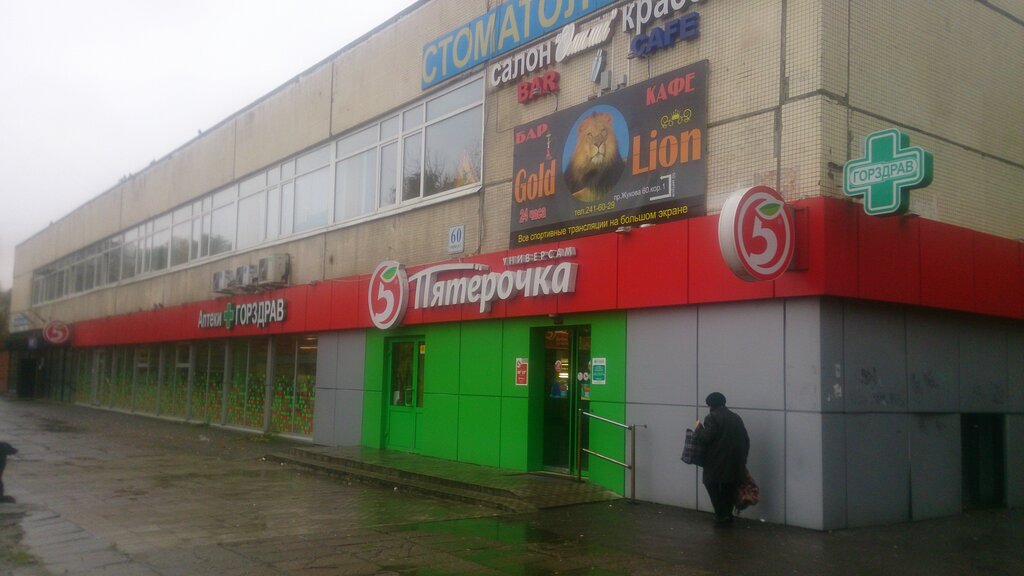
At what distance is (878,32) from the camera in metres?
11.2

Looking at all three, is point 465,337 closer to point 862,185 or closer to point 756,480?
point 756,480

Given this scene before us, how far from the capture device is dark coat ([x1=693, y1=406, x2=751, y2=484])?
33.1ft

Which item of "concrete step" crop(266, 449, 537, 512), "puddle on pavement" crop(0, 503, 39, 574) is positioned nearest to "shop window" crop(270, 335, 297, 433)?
"concrete step" crop(266, 449, 537, 512)

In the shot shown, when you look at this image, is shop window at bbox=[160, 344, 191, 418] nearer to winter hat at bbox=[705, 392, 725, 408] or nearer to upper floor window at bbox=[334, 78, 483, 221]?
upper floor window at bbox=[334, 78, 483, 221]

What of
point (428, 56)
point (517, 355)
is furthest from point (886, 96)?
point (428, 56)

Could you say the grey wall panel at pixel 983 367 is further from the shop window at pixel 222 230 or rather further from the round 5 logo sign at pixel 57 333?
the round 5 logo sign at pixel 57 333

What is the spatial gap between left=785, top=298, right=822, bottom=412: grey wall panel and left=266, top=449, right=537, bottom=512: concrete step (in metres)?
3.49

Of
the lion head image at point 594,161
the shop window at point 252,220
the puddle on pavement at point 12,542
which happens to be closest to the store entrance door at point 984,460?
the lion head image at point 594,161

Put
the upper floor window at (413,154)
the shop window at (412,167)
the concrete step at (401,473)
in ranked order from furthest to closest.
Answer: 1. the shop window at (412,167)
2. the upper floor window at (413,154)
3. the concrete step at (401,473)

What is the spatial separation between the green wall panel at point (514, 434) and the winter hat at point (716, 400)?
4234mm

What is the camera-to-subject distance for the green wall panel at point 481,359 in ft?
48.8

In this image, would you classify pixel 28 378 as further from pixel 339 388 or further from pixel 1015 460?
pixel 1015 460

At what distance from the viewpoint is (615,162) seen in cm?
1288

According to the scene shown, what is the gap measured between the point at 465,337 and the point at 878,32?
26.5 ft
